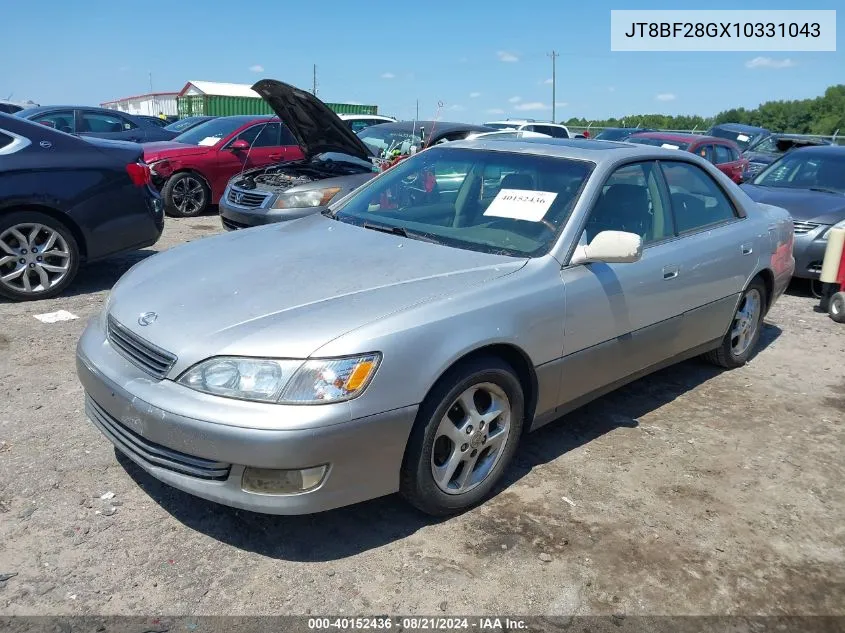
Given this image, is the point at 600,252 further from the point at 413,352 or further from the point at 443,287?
the point at 413,352

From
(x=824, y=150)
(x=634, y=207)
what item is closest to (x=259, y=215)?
(x=634, y=207)

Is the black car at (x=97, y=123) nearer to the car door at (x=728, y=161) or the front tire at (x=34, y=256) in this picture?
the front tire at (x=34, y=256)

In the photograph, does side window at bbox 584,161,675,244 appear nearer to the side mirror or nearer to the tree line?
the side mirror

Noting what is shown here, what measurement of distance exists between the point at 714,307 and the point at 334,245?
2.43 meters

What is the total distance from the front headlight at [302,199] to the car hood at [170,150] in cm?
335

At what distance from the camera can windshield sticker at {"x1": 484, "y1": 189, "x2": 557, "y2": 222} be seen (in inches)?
A: 142

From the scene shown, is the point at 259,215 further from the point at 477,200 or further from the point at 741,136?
the point at 741,136

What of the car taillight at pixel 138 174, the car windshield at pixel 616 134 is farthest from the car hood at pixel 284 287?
the car windshield at pixel 616 134

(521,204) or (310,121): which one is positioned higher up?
(310,121)

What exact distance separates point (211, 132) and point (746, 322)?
858cm

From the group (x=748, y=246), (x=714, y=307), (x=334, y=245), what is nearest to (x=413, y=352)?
(x=334, y=245)

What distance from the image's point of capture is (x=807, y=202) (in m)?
7.64

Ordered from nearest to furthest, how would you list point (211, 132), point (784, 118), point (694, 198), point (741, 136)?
1. point (694, 198)
2. point (211, 132)
3. point (741, 136)
4. point (784, 118)

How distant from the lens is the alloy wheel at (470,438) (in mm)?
3029
